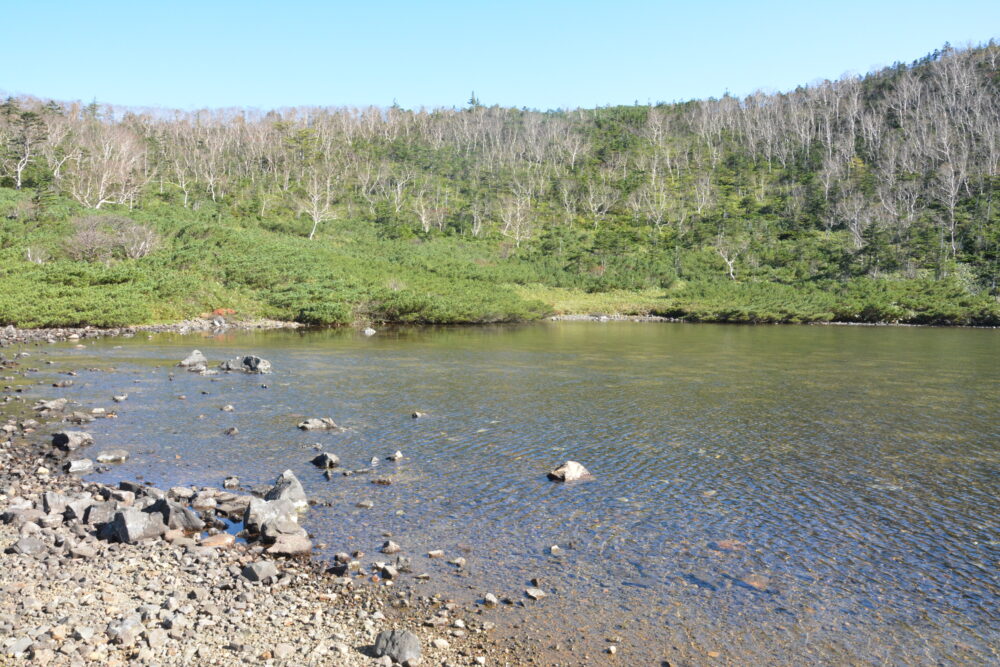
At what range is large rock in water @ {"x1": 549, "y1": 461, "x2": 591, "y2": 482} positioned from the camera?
12.6 metres

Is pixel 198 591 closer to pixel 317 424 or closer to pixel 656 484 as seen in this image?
pixel 656 484

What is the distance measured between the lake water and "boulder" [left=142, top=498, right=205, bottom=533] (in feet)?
5.26

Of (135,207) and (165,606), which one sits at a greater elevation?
(135,207)

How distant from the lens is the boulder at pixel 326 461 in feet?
43.2

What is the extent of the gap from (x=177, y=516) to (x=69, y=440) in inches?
238

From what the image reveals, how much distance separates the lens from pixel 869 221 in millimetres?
81625

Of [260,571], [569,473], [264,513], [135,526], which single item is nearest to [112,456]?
[135,526]

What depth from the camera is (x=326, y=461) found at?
1319 cm

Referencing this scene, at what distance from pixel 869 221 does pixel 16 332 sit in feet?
273

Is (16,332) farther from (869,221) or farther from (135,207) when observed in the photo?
(869,221)

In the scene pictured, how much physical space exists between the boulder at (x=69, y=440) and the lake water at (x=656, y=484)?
1.70 feet

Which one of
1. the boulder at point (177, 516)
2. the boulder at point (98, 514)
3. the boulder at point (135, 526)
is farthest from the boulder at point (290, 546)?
the boulder at point (98, 514)

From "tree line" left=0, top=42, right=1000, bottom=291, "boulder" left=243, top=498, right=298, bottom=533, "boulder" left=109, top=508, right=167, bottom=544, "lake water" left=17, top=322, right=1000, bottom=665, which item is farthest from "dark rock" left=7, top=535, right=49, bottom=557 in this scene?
"tree line" left=0, top=42, right=1000, bottom=291

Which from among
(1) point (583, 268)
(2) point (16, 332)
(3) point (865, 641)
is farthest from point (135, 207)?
(3) point (865, 641)
